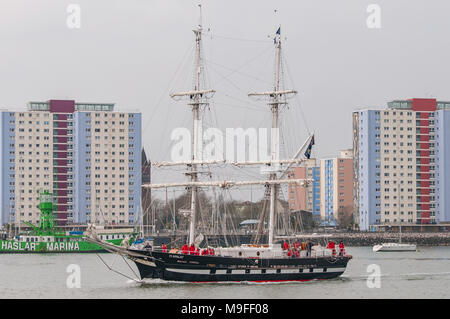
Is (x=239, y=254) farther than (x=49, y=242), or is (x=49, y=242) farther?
(x=49, y=242)

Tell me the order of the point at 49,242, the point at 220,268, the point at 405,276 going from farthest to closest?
the point at 49,242
the point at 405,276
the point at 220,268

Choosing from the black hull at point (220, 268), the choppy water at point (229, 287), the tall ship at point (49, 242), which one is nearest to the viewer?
the choppy water at point (229, 287)

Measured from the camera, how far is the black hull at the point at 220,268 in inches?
3054

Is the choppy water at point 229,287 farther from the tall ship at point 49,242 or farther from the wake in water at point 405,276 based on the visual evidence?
the tall ship at point 49,242

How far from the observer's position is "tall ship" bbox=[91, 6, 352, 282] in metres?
77.8

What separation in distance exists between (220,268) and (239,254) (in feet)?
7.64

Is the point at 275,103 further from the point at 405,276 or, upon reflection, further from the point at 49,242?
the point at 49,242

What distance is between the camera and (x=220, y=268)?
7806cm

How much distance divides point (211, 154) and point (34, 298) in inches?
968

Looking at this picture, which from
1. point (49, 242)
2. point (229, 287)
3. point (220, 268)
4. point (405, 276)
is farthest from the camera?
point (49, 242)

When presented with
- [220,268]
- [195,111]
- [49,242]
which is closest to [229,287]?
[220,268]

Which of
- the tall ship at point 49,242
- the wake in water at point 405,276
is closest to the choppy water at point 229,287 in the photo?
the wake in water at point 405,276

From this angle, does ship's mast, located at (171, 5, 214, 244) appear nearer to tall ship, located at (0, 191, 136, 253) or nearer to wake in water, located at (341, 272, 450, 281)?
wake in water, located at (341, 272, 450, 281)
